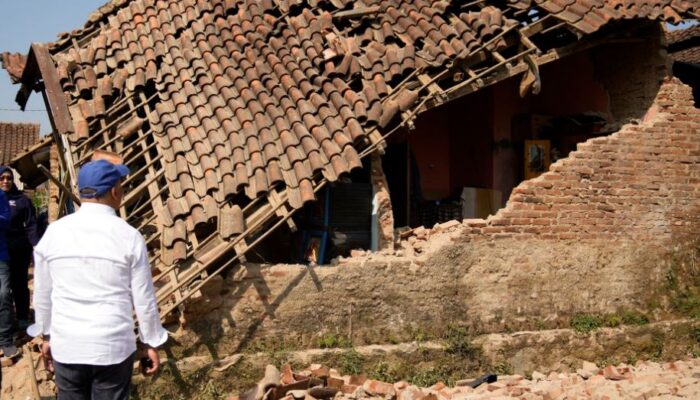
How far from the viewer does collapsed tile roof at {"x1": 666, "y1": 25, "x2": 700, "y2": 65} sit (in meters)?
14.2

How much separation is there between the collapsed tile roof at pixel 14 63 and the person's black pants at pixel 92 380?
691 cm

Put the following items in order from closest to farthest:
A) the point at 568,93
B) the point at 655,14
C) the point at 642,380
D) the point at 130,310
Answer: the point at 130,310 → the point at 642,380 → the point at 655,14 → the point at 568,93

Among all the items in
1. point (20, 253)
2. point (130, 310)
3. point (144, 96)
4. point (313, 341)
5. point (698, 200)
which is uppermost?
point (144, 96)

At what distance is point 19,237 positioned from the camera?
7.55 m

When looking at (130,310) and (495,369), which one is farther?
(495,369)

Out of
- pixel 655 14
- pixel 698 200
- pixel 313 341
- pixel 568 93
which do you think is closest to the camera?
pixel 313 341

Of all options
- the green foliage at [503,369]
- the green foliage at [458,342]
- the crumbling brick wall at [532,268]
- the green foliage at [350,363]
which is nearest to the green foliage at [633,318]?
the crumbling brick wall at [532,268]

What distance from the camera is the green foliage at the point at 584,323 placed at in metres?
8.12

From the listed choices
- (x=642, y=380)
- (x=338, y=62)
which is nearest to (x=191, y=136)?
(x=338, y=62)

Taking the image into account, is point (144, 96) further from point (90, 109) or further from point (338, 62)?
point (338, 62)

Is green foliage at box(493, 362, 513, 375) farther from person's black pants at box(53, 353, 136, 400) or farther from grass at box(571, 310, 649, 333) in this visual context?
person's black pants at box(53, 353, 136, 400)

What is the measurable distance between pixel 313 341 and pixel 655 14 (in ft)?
18.5

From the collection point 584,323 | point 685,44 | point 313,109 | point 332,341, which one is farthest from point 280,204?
point 685,44

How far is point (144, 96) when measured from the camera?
762cm
